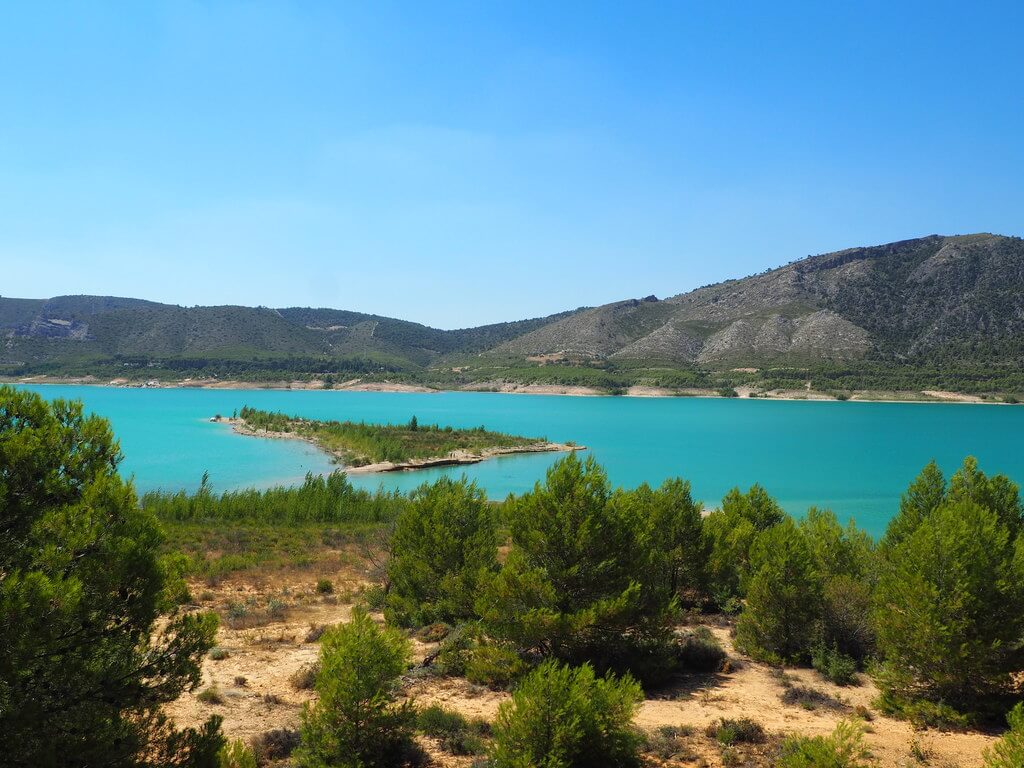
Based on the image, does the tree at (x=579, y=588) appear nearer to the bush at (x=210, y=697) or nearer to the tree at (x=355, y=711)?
the tree at (x=355, y=711)

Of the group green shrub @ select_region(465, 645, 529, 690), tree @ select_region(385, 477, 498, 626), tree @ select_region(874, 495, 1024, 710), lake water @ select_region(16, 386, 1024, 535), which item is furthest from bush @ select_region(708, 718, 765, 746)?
lake water @ select_region(16, 386, 1024, 535)

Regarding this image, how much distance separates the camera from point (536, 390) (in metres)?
173

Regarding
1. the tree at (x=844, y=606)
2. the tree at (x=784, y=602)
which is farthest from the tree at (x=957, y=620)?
the tree at (x=844, y=606)

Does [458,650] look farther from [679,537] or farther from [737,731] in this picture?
[679,537]

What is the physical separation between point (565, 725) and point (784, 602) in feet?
26.1

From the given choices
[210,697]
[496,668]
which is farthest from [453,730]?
[210,697]

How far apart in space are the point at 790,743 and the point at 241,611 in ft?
42.7

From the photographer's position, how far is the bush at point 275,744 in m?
8.78

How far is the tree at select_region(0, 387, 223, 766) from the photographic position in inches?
204

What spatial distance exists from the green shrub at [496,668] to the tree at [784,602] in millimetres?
5671

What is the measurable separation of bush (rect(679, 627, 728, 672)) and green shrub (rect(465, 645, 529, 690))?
3970mm

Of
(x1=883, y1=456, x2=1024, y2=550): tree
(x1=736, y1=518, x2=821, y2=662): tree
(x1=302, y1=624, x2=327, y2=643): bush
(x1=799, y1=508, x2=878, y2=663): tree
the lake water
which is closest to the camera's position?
(x1=736, y1=518, x2=821, y2=662): tree

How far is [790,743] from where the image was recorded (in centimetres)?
866

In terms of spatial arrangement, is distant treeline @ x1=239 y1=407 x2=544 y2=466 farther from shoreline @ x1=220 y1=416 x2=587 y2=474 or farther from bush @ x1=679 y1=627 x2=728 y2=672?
bush @ x1=679 y1=627 x2=728 y2=672
